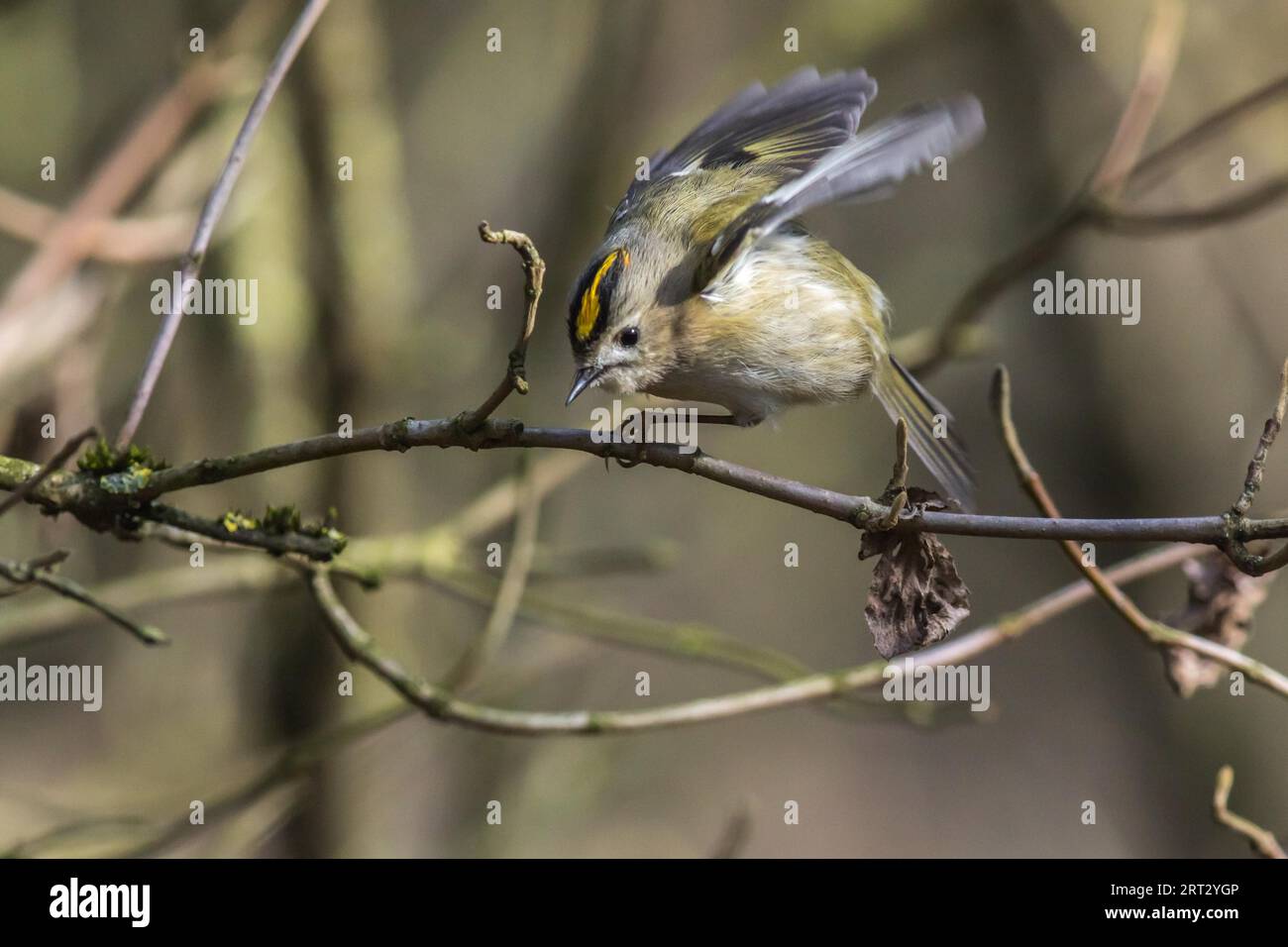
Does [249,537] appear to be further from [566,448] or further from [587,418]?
[587,418]

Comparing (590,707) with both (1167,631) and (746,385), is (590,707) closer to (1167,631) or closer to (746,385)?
(746,385)

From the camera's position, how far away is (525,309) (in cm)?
140

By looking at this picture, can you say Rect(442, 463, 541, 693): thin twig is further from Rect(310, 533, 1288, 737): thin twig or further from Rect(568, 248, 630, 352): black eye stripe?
Rect(568, 248, 630, 352): black eye stripe

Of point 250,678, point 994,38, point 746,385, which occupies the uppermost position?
point 994,38

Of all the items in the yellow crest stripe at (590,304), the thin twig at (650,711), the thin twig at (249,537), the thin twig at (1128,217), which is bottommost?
the thin twig at (650,711)

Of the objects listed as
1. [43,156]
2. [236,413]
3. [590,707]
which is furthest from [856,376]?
[43,156]

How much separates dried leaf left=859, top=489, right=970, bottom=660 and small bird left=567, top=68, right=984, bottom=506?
0.72m

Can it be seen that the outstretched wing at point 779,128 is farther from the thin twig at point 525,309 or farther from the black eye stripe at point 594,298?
the thin twig at point 525,309

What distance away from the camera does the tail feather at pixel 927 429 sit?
8.57 feet

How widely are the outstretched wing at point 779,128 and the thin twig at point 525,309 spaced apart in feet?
4.45

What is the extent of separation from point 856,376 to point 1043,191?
3.37 m

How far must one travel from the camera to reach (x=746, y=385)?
2514 mm

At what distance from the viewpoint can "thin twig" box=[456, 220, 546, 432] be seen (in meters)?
1.35

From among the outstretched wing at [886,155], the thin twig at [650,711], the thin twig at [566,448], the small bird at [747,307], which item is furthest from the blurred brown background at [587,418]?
the outstretched wing at [886,155]
